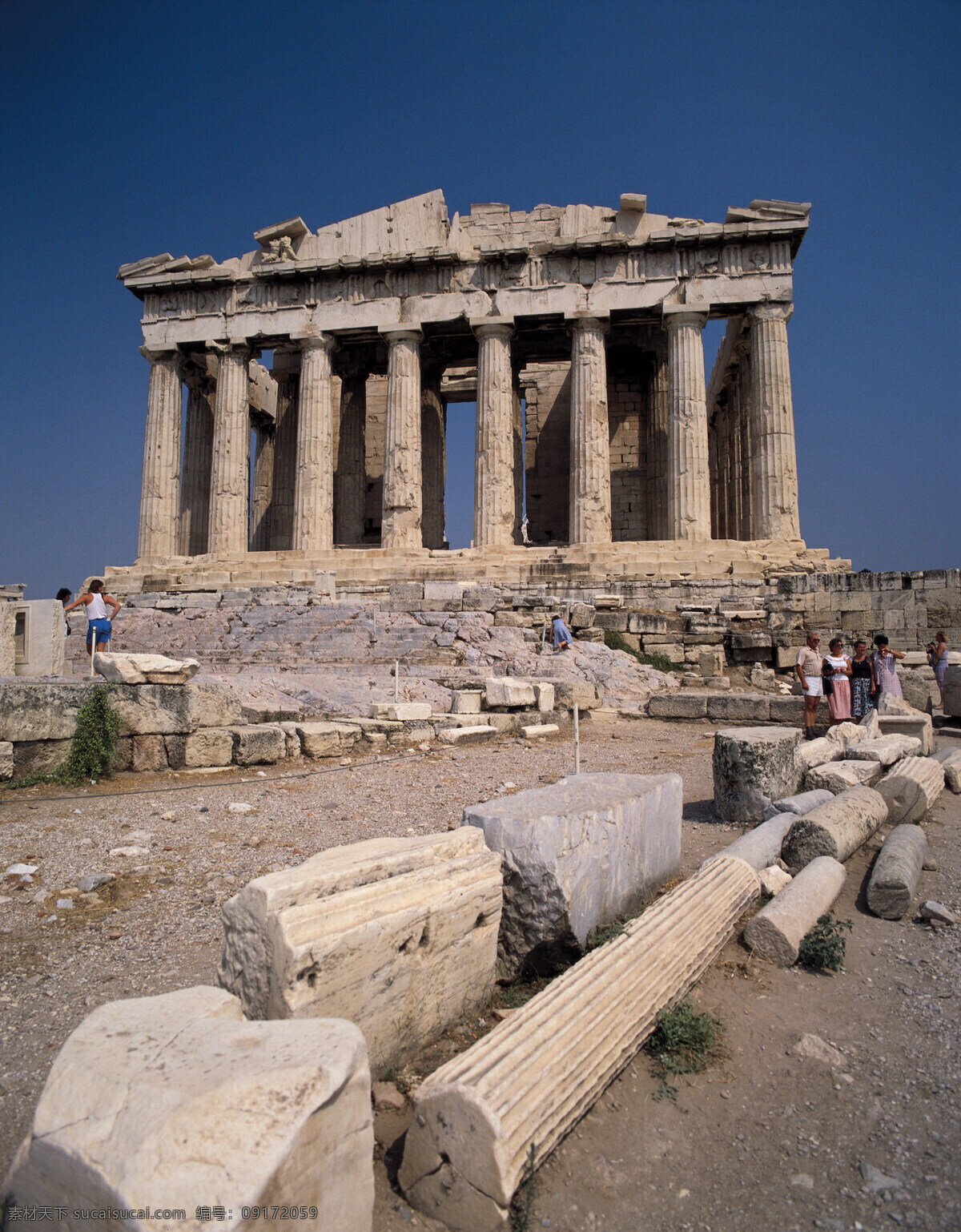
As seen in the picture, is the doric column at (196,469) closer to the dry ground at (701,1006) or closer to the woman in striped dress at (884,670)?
the dry ground at (701,1006)

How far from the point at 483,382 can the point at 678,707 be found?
12.1 meters

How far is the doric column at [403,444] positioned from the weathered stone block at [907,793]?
14746mm

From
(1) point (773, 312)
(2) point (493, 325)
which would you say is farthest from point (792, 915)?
(1) point (773, 312)

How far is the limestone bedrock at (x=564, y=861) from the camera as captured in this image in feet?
9.78

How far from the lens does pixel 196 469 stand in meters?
22.4

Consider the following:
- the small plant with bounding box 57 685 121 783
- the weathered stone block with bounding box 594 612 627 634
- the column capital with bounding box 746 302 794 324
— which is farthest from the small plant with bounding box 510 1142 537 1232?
the column capital with bounding box 746 302 794 324

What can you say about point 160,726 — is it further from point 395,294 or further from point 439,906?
point 395,294

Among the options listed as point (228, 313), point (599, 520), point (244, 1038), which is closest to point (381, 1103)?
point (244, 1038)

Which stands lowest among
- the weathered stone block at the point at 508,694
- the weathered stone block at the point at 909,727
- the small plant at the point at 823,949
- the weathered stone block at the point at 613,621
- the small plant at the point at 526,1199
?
the small plant at the point at 526,1199

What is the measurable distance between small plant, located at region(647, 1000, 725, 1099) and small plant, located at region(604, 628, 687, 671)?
11351 mm

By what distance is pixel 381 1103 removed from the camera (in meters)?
2.29

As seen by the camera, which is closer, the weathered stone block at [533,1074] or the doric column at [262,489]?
the weathered stone block at [533,1074]

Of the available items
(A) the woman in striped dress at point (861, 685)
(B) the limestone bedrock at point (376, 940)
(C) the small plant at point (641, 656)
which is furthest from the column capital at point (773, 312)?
(B) the limestone bedrock at point (376, 940)

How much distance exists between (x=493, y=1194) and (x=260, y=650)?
41.2 ft
